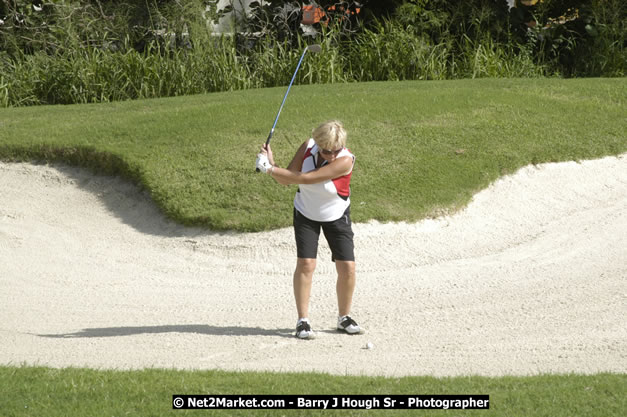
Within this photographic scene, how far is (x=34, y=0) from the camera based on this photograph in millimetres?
16734

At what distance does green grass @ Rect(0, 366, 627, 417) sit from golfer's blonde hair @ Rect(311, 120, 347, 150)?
1767 mm

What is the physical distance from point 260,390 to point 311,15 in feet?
41.8

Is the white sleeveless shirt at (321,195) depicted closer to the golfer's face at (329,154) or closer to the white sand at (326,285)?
the golfer's face at (329,154)

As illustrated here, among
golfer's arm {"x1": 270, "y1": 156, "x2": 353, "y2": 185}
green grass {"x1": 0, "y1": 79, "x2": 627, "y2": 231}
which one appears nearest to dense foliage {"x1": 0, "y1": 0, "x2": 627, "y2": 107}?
green grass {"x1": 0, "y1": 79, "x2": 627, "y2": 231}

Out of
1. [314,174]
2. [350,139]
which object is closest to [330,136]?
[314,174]

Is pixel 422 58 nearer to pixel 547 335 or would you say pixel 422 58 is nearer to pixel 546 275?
pixel 546 275

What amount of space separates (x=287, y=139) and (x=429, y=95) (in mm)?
3047

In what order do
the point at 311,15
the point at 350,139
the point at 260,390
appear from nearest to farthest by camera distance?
the point at 260,390
the point at 350,139
the point at 311,15

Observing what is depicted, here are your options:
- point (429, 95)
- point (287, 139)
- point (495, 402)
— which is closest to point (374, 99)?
point (429, 95)

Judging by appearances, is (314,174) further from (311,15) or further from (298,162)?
(311,15)

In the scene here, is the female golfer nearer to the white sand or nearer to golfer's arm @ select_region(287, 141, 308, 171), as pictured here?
golfer's arm @ select_region(287, 141, 308, 171)

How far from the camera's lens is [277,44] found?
15742mm

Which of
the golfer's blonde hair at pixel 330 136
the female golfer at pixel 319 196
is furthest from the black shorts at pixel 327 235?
the golfer's blonde hair at pixel 330 136

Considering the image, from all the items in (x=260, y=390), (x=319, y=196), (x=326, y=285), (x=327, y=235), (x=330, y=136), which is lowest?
(x=326, y=285)
